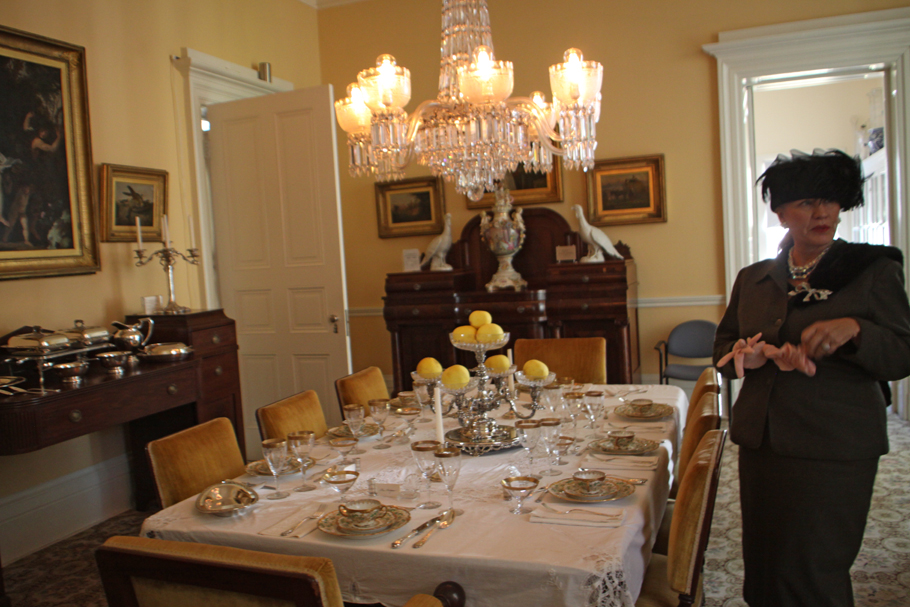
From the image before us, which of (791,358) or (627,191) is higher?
(627,191)

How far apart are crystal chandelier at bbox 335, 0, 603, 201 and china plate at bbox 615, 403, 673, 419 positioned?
1.19 m

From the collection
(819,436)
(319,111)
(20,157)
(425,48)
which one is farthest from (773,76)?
(20,157)

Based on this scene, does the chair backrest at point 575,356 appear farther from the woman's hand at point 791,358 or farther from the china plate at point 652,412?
the woman's hand at point 791,358

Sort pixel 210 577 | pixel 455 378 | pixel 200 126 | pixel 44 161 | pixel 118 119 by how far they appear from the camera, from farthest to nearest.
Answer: pixel 200 126, pixel 118 119, pixel 44 161, pixel 455 378, pixel 210 577

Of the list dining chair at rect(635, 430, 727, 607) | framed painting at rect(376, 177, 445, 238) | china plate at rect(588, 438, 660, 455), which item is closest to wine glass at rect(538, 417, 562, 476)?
china plate at rect(588, 438, 660, 455)

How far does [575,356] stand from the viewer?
364cm

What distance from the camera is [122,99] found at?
4105mm

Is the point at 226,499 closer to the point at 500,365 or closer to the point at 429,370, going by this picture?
the point at 429,370

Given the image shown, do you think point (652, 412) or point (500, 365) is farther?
point (652, 412)

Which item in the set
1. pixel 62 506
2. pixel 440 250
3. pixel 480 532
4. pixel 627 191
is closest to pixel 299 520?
pixel 480 532

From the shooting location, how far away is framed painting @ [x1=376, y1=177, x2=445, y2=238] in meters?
5.92

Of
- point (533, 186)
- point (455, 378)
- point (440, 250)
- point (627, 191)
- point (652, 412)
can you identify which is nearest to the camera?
point (455, 378)

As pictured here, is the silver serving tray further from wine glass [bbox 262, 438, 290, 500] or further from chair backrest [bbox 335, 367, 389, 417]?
chair backrest [bbox 335, 367, 389, 417]

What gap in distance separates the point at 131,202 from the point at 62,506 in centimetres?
182
